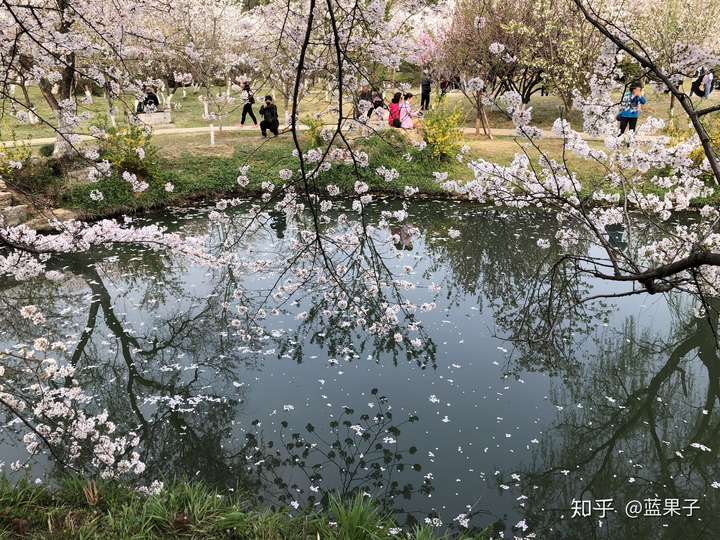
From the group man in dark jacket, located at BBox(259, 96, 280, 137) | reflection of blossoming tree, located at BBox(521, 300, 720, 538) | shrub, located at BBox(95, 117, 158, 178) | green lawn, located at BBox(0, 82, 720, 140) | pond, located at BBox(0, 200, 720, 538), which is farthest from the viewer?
green lawn, located at BBox(0, 82, 720, 140)

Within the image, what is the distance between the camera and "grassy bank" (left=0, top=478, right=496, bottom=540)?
10.5 ft

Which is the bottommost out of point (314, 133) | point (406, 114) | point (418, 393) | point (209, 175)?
point (418, 393)

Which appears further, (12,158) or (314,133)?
(314,133)

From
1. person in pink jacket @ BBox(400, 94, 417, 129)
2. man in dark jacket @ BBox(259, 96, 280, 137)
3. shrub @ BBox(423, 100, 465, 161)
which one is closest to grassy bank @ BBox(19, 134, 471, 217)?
shrub @ BBox(423, 100, 465, 161)

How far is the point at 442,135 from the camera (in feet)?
43.1

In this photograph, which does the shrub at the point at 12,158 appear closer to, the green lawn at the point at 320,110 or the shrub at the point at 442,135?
the green lawn at the point at 320,110

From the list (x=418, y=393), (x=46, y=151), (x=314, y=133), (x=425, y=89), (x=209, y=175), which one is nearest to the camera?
(x=418, y=393)

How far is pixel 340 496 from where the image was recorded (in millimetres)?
4234

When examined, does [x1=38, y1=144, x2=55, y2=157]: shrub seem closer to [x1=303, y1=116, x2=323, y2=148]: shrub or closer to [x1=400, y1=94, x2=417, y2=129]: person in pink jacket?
[x1=303, y1=116, x2=323, y2=148]: shrub

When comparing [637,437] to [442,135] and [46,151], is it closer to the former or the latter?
[442,135]

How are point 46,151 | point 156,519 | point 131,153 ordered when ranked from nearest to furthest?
point 156,519, point 131,153, point 46,151

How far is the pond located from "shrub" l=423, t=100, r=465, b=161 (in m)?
5.26

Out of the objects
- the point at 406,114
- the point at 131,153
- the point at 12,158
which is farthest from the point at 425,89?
the point at 12,158

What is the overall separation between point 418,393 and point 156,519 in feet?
9.38
